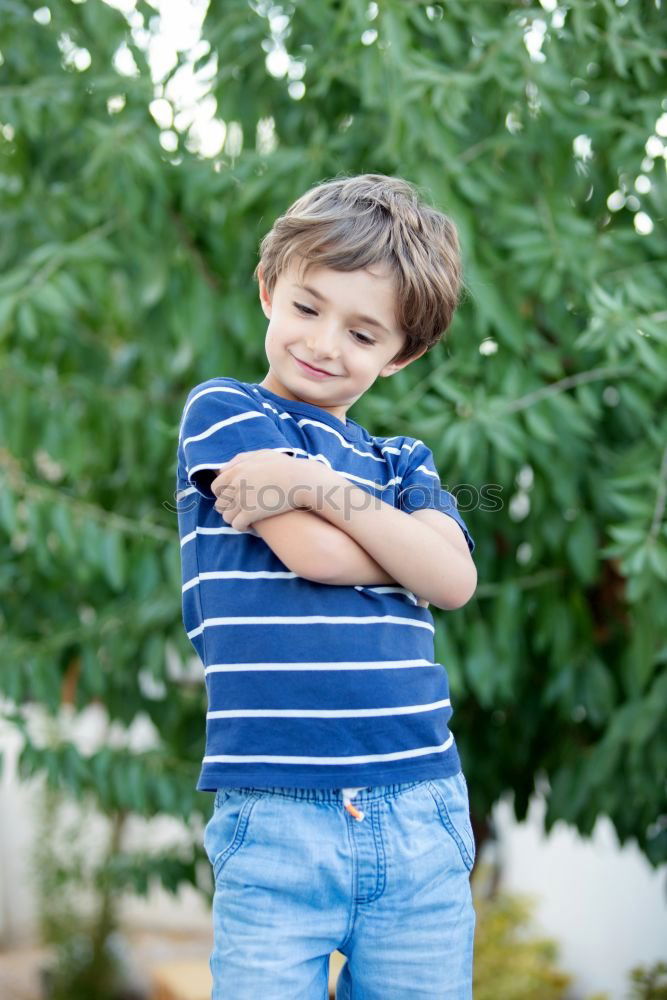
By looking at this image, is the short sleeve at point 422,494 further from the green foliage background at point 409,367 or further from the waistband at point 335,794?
the green foliage background at point 409,367

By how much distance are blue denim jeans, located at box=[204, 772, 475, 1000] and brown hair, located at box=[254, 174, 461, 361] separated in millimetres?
496

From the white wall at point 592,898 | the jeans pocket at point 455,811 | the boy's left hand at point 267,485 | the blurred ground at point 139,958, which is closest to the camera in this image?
the boy's left hand at point 267,485

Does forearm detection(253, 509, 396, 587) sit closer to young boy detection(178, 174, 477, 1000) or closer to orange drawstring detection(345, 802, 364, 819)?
young boy detection(178, 174, 477, 1000)

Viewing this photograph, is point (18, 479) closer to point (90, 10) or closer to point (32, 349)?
point (32, 349)

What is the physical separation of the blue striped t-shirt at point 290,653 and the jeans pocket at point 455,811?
0.02 meters

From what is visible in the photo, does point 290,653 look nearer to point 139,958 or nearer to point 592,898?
point 592,898

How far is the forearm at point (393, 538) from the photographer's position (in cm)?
112

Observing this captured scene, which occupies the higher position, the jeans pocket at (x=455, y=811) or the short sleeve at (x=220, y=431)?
the short sleeve at (x=220, y=431)

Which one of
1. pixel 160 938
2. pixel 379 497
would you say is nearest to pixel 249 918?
pixel 379 497

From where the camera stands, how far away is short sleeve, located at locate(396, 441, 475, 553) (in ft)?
4.09

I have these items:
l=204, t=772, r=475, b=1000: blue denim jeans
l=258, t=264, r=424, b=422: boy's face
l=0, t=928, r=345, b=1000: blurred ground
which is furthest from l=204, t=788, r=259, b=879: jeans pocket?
l=0, t=928, r=345, b=1000: blurred ground

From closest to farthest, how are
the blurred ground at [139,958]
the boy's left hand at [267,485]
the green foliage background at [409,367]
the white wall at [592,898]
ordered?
the boy's left hand at [267,485] < the green foliage background at [409,367] < the white wall at [592,898] < the blurred ground at [139,958]

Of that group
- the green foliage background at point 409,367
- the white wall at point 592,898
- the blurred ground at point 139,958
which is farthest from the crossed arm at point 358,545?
the blurred ground at point 139,958

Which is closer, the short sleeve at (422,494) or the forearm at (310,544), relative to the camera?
the forearm at (310,544)
